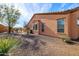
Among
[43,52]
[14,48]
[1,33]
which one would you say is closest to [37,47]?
[43,52]

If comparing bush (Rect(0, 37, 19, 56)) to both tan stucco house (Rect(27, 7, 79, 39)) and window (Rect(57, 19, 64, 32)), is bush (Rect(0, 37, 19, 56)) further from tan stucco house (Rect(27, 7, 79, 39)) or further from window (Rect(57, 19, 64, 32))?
window (Rect(57, 19, 64, 32))

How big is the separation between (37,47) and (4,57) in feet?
1.10

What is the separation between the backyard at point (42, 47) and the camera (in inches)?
89.6

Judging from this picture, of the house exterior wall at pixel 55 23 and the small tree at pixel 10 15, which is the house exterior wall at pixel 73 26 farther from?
the small tree at pixel 10 15

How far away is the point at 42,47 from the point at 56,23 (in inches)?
10.9

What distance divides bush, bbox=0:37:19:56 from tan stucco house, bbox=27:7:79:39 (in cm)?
20

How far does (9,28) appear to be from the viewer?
2332mm

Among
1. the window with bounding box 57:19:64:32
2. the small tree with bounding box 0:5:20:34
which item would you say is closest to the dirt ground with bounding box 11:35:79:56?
the window with bounding box 57:19:64:32

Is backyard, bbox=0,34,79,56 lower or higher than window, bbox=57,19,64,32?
lower

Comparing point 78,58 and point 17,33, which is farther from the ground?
point 17,33

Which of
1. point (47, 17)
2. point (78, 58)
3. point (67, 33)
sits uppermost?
point (47, 17)

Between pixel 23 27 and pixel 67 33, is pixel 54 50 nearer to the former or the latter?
pixel 67 33

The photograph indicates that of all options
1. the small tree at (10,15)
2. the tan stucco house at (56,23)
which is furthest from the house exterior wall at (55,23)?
the small tree at (10,15)

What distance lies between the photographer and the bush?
2283 millimetres
